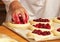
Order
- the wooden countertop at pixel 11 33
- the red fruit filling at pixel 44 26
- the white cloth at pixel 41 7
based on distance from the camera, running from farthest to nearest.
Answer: the white cloth at pixel 41 7 → the red fruit filling at pixel 44 26 → the wooden countertop at pixel 11 33

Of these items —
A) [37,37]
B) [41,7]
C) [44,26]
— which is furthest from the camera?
[41,7]

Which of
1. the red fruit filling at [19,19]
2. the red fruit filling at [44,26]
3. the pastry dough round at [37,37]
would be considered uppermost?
the red fruit filling at [19,19]

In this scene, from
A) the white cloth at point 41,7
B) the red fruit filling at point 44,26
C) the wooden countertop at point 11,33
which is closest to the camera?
the wooden countertop at point 11,33

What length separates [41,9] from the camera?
1959 millimetres

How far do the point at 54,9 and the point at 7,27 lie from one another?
2.40 feet

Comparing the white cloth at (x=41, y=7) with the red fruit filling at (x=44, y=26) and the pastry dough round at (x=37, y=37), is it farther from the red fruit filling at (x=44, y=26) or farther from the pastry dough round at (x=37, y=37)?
the pastry dough round at (x=37, y=37)

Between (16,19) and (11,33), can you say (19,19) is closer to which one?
(16,19)

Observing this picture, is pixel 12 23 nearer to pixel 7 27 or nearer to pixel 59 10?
pixel 7 27

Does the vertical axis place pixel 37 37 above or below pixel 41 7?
below

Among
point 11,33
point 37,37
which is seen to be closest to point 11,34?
point 11,33

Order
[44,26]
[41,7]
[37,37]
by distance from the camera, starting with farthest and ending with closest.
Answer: [41,7] → [44,26] → [37,37]

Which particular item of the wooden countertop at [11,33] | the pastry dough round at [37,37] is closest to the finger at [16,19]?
the wooden countertop at [11,33]

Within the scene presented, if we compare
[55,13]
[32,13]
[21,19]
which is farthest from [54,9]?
[21,19]

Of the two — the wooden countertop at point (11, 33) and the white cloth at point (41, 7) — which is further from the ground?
the white cloth at point (41, 7)
